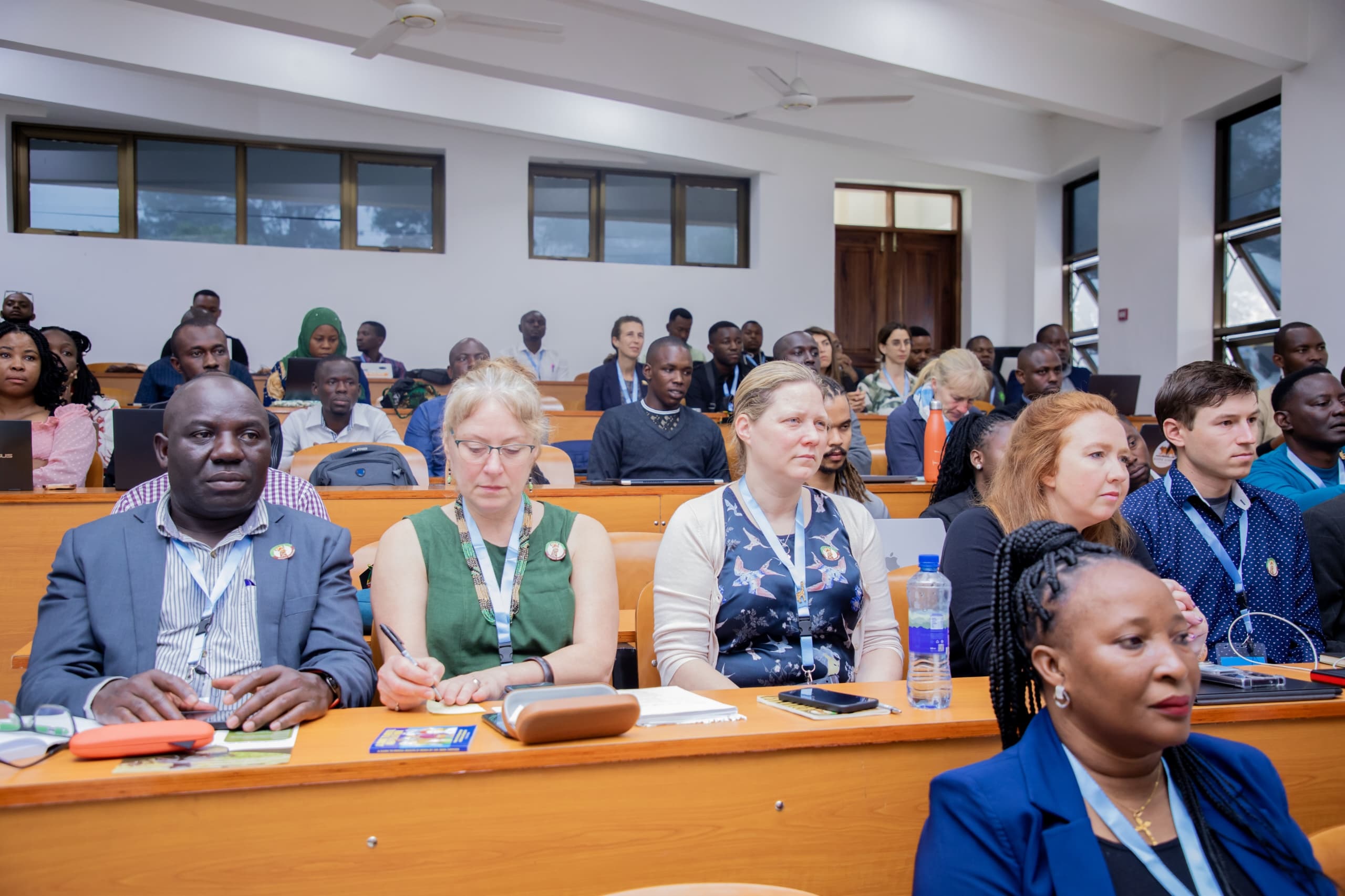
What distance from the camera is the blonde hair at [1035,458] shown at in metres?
2.22

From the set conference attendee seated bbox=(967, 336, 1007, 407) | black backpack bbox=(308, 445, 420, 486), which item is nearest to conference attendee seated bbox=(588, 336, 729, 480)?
black backpack bbox=(308, 445, 420, 486)

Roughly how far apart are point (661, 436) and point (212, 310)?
579 cm

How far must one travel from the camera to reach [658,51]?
344 inches

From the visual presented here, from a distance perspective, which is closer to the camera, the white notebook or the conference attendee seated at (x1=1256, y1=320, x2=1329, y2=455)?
the white notebook

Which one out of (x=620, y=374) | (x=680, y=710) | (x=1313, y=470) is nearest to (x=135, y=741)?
(x=680, y=710)

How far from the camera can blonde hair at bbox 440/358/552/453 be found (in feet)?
7.50

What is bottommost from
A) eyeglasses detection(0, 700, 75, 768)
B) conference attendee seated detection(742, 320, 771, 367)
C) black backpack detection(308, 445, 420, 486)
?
eyeglasses detection(0, 700, 75, 768)

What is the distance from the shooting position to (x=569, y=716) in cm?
150

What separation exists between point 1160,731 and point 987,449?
5.45 feet

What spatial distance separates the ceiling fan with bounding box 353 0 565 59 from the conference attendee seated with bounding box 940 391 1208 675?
16.4ft

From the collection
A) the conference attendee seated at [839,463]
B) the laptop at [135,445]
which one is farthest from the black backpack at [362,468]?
the conference attendee seated at [839,463]

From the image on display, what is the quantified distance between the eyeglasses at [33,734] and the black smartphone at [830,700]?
3.65 ft

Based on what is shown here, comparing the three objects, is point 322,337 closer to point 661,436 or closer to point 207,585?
Answer: point 661,436

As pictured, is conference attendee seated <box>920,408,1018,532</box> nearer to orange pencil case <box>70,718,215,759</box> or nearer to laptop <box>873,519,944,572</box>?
laptop <box>873,519,944,572</box>
